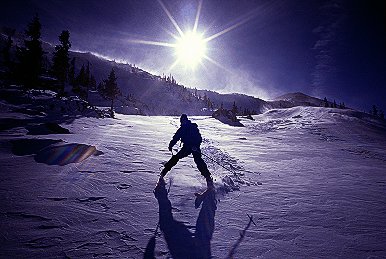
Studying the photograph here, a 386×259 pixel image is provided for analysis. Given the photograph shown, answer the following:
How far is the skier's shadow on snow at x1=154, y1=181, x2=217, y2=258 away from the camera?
3.08 m

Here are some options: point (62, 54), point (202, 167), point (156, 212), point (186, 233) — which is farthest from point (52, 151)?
Answer: point (62, 54)

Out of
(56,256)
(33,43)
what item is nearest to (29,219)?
(56,256)

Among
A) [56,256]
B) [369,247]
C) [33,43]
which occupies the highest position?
[33,43]

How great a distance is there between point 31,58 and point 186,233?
1581 inches

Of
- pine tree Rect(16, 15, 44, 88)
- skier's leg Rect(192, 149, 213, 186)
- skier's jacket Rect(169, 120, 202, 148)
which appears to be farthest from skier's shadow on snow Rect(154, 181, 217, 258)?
pine tree Rect(16, 15, 44, 88)

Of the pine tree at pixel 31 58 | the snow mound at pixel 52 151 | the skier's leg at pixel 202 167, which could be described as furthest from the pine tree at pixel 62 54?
the skier's leg at pixel 202 167

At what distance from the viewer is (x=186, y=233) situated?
3.57 metres

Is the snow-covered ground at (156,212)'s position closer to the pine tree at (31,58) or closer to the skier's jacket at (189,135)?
the skier's jacket at (189,135)

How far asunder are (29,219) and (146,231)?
181cm

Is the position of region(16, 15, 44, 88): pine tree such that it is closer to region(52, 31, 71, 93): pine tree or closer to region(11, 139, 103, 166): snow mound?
region(52, 31, 71, 93): pine tree

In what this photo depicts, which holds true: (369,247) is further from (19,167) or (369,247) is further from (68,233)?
(19,167)

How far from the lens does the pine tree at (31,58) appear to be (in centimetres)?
3262

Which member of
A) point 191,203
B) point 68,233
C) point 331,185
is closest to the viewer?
point 68,233

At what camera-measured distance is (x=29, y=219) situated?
11.1 ft
